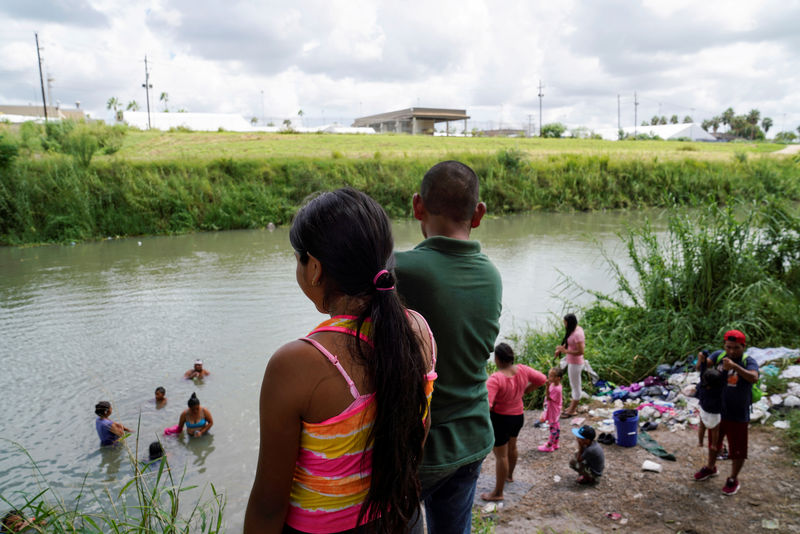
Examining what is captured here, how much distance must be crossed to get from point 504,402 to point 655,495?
1209 millimetres

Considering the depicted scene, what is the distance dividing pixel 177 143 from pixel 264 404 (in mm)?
34800

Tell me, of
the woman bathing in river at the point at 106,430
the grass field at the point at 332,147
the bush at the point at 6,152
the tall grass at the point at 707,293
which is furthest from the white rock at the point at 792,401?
the grass field at the point at 332,147

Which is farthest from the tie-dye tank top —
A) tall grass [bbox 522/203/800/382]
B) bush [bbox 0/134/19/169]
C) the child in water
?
bush [bbox 0/134/19/169]

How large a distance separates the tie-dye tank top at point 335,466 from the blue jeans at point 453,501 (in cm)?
53

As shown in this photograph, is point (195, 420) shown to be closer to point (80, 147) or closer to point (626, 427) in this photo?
point (626, 427)

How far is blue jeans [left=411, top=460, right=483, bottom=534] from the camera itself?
1.81 meters

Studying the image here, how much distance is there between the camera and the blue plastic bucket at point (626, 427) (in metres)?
4.52

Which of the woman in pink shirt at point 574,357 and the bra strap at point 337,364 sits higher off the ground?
the bra strap at point 337,364

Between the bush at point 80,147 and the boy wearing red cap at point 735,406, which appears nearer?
the boy wearing red cap at point 735,406

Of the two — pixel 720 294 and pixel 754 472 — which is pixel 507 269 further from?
pixel 754 472

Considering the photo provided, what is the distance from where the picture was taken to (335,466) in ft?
4.19

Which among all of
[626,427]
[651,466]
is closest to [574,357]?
[626,427]

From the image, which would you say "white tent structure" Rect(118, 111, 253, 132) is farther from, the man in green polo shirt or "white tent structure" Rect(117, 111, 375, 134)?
the man in green polo shirt

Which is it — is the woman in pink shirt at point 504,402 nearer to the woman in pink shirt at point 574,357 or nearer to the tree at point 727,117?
the woman in pink shirt at point 574,357
